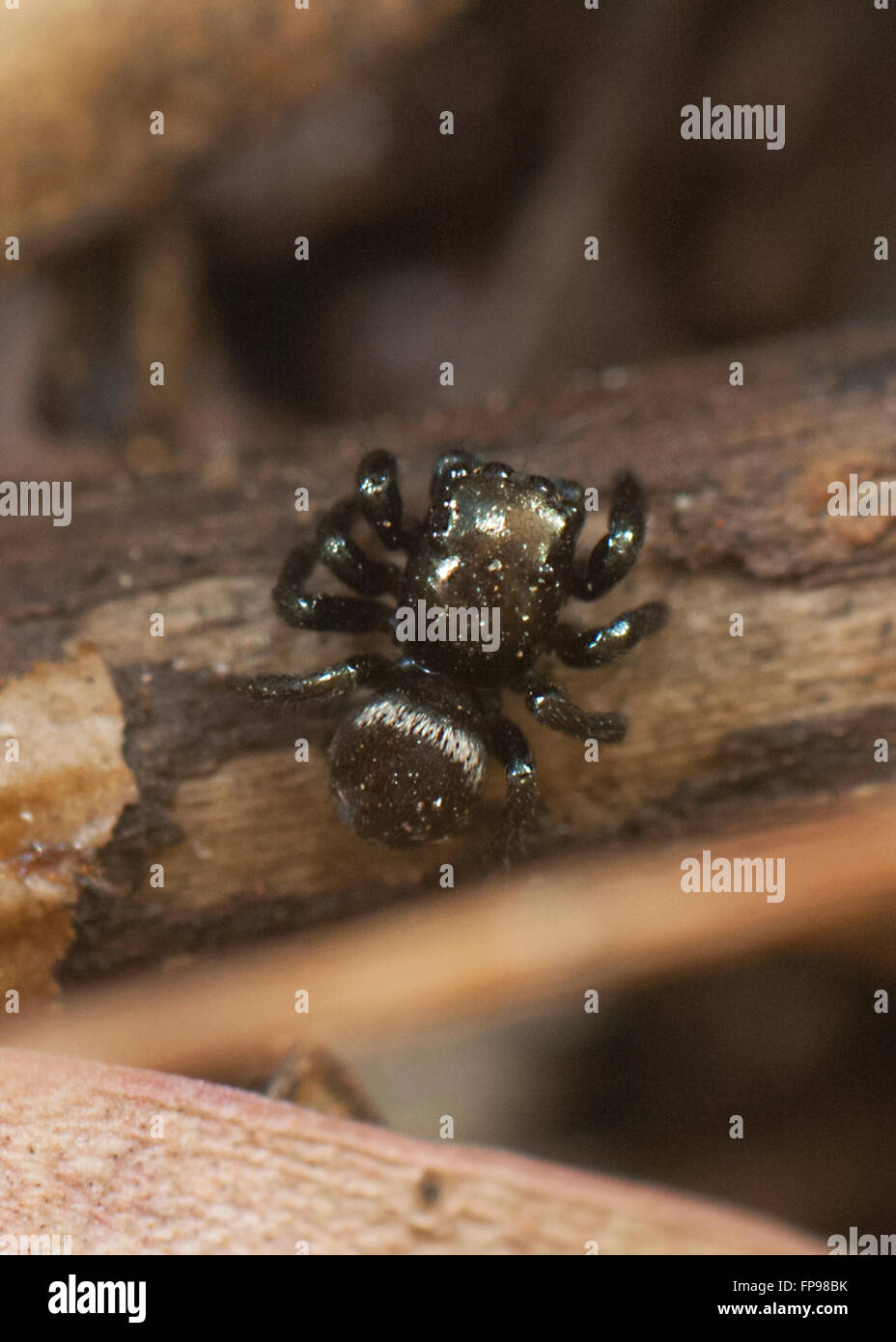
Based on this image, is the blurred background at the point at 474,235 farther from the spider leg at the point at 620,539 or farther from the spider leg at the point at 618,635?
the spider leg at the point at 618,635

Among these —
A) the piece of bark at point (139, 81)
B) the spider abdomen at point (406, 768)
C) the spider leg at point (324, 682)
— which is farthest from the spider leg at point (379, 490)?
the piece of bark at point (139, 81)

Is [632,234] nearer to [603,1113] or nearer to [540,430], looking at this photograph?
[540,430]

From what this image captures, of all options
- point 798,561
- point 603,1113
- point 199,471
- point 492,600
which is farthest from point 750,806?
point 199,471

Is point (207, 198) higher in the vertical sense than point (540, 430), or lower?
higher

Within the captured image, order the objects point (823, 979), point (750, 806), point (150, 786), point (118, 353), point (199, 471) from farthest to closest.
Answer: point (118, 353) < point (823, 979) < point (199, 471) < point (750, 806) < point (150, 786)

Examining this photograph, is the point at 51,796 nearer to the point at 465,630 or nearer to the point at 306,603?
the point at 306,603

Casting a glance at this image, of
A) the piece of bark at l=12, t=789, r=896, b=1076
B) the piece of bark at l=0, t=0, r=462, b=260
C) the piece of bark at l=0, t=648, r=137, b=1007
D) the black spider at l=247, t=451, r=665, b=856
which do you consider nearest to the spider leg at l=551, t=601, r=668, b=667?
the black spider at l=247, t=451, r=665, b=856

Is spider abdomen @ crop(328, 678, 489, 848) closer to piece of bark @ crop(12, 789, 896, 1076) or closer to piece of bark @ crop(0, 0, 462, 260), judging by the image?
piece of bark @ crop(12, 789, 896, 1076)
